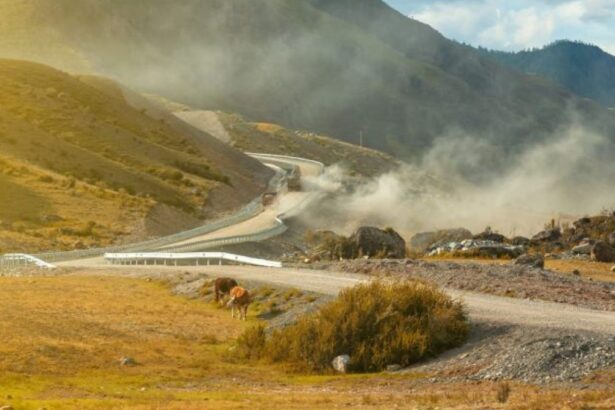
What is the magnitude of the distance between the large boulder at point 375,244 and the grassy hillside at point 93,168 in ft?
73.2

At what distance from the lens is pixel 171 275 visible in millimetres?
45938

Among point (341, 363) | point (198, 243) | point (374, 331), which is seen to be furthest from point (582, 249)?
point (341, 363)

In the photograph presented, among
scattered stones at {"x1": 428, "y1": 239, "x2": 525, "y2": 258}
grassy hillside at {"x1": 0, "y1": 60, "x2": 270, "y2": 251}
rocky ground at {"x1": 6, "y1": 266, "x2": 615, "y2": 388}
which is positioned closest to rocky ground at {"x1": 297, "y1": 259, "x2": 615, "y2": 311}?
rocky ground at {"x1": 6, "y1": 266, "x2": 615, "y2": 388}

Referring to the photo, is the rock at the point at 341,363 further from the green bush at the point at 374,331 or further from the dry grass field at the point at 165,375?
the dry grass field at the point at 165,375

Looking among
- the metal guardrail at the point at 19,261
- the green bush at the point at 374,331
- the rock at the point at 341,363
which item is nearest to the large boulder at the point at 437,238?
Answer: the metal guardrail at the point at 19,261

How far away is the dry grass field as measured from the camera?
20.3m

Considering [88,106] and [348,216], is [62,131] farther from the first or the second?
[348,216]

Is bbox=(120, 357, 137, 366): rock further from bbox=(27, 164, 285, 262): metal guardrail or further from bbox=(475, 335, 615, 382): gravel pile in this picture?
bbox=(27, 164, 285, 262): metal guardrail

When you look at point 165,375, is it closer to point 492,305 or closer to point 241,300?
point 241,300

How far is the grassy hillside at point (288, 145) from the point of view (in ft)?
488

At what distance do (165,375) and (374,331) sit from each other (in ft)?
18.6

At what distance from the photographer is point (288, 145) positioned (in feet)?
523

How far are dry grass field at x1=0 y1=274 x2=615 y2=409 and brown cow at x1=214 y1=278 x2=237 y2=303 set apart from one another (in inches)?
31.5

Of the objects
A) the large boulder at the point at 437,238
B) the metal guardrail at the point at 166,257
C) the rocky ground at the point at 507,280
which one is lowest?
the rocky ground at the point at 507,280
